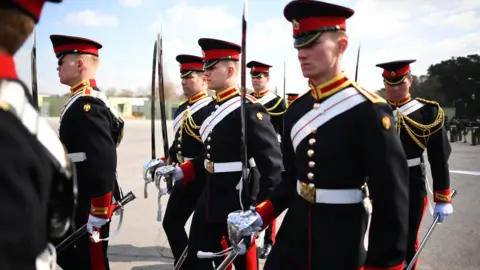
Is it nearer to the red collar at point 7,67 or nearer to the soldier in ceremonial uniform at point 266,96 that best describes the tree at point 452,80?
the soldier in ceremonial uniform at point 266,96

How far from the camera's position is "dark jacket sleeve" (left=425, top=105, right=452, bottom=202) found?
3770 mm

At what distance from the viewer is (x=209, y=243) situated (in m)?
3.38

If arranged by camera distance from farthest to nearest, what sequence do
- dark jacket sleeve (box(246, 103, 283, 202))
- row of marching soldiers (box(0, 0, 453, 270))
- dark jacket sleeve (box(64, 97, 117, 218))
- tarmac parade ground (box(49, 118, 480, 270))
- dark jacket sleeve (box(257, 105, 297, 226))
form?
tarmac parade ground (box(49, 118, 480, 270)), dark jacket sleeve (box(64, 97, 117, 218)), dark jacket sleeve (box(246, 103, 283, 202)), dark jacket sleeve (box(257, 105, 297, 226)), row of marching soldiers (box(0, 0, 453, 270))

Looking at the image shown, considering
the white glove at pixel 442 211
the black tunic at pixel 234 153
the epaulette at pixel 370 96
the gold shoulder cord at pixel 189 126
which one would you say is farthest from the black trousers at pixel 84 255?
the white glove at pixel 442 211

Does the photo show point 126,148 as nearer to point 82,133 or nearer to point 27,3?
point 82,133

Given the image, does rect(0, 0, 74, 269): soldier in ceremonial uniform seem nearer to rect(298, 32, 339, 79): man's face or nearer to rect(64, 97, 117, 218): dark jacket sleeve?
rect(298, 32, 339, 79): man's face

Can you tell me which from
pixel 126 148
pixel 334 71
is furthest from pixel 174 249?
pixel 126 148

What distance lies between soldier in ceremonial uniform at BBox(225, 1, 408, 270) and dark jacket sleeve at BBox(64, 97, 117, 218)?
1258mm

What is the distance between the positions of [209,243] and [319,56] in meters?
1.70

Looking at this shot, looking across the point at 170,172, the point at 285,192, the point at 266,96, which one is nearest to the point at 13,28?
the point at 285,192

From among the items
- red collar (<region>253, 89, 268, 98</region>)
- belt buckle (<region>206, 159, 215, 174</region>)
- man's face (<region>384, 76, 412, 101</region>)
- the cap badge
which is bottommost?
belt buckle (<region>206, 159, 215, 174</region>)

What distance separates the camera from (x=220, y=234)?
3404 millimetres

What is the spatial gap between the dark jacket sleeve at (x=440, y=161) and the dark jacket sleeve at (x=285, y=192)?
1762mm

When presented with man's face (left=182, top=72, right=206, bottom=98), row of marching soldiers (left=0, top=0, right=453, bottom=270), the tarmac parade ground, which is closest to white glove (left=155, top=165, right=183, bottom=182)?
row of marching soldiers (left=0, top=0, right=453, bottom=270)
